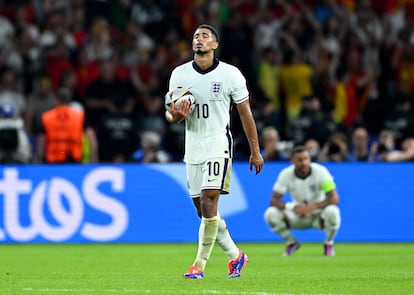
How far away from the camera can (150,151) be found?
20094mm

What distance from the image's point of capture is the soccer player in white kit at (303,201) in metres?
15.5

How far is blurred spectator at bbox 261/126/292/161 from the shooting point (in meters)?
19.7

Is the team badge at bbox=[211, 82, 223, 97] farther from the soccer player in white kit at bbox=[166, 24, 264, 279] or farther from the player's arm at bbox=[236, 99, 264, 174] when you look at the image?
the player's arm at bbox=[236, 99, 264, 174]

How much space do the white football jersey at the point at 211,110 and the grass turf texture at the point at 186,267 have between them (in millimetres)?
1226

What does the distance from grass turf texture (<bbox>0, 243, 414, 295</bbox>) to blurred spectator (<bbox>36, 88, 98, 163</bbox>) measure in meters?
1.98

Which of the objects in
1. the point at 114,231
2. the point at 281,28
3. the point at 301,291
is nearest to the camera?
the point at 301,291

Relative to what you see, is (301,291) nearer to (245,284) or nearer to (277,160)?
(245,284)

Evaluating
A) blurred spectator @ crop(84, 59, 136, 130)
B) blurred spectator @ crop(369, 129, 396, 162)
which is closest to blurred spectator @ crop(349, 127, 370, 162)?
blurred spectator @ crop(369, 129, 396, 162)

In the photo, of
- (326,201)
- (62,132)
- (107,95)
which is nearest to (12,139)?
(62,132)

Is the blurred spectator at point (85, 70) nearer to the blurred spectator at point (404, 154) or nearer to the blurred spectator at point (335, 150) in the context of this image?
the blurred spectator at point (335, 150)

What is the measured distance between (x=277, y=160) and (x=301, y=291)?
10685 millimetres

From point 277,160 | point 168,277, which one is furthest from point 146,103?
point 168,277

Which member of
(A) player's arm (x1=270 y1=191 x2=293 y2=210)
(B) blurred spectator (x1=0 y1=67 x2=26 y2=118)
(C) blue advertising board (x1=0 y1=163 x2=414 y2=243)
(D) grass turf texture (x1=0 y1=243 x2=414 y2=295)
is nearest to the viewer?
(D) grass turf texture (x1=0 y1=243 x2=414 y2=295)

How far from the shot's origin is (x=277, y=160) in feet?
65.0
